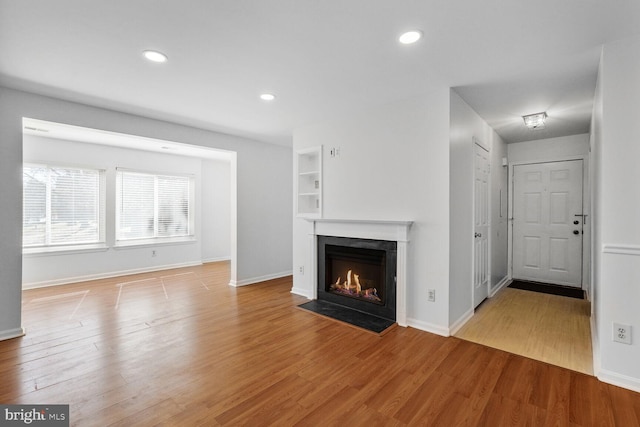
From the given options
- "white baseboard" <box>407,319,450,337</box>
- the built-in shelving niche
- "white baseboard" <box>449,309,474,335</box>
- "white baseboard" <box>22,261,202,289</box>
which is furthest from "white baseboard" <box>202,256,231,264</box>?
"white baseboard" <box>449,309,474,335</box>

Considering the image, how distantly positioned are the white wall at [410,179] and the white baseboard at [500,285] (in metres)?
1.84

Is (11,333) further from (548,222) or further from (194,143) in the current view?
(548,222)

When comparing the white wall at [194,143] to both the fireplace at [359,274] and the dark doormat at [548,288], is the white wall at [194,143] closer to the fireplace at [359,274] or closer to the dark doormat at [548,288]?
the fireplace at [359,274]

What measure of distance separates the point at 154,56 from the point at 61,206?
175 inches

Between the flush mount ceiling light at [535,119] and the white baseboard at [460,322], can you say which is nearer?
the white baseboard at [460,322]

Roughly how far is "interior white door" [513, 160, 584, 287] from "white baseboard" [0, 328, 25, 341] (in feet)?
23.0

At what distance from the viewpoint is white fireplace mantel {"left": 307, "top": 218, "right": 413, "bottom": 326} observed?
327 centimetres

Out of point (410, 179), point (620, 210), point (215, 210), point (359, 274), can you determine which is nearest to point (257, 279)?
point (359, 274)

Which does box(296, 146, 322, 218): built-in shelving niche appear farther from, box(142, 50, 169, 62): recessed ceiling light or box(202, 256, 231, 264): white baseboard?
box(202, 256, 231, 264): white baseboard

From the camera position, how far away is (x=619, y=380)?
213cm

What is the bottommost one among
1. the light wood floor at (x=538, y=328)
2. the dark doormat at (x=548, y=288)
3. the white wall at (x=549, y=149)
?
the light wood floor at (x=538, y=328)

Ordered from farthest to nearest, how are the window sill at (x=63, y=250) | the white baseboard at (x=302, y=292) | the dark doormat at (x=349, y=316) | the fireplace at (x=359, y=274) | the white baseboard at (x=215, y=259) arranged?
the white baseboard at (x=215, y=259) → the window sill at (x=63, y=250) → the white baseboard at (x=302, y=292) → the fireplace at (x=359, y=274) → the dark doormat at (x=349, y=316)

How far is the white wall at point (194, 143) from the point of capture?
2988 millimetres

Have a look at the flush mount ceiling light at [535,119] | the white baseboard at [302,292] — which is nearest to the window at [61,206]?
the white baseboard at [302,292]
